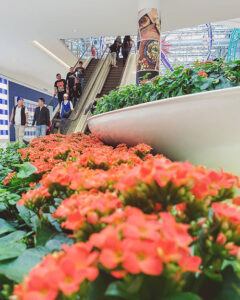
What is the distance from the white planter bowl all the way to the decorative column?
5.22 m

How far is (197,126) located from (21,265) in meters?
1.24

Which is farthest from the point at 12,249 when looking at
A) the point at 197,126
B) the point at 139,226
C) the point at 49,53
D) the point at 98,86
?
the point at 49,53

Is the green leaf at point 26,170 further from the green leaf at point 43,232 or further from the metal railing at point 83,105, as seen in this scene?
the metal railing at point 83,105

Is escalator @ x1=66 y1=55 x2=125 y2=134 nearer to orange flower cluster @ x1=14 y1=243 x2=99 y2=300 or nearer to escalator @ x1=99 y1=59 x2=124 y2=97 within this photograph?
escalator @ x1=99 y1=59 x2=124 y2=97

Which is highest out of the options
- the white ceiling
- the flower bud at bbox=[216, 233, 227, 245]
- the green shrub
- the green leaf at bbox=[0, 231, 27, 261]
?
the white ceiling

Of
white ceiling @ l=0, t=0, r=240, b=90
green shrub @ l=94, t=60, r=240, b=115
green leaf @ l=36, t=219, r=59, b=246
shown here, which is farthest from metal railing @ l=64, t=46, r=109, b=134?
green leaf @ l=36, t=219, r=59, b=246

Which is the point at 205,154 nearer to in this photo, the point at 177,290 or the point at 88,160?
the point at 88,160

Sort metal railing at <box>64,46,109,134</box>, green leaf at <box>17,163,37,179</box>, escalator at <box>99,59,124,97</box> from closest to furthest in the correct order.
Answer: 1. green leaf at <box>17,163,37,179</box>
2. metal railing at <box>64,46,109,134</box>
3. escalator at <box>99,59,124,97</box>

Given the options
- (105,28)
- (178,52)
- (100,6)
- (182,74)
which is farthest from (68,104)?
(178,52)

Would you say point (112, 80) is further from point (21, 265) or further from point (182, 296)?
point (182, 296)

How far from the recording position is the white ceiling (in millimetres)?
8047

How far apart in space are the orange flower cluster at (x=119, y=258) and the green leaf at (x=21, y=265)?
0.22 meters

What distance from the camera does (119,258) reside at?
337mm

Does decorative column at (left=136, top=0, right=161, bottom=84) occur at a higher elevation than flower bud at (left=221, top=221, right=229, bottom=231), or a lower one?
higher
